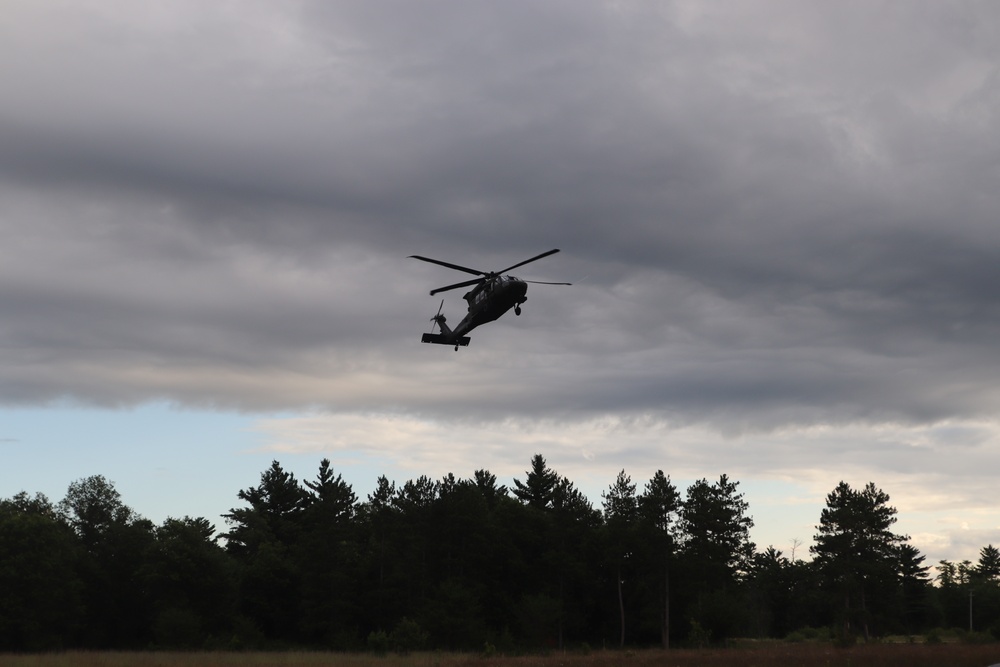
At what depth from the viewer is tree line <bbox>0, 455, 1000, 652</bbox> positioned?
76.8 metres

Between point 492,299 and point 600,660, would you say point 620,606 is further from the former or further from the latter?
point 492,299

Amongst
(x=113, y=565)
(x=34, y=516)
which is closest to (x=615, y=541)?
(x=113, y=565)

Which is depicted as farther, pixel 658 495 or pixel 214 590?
pixel 658 495

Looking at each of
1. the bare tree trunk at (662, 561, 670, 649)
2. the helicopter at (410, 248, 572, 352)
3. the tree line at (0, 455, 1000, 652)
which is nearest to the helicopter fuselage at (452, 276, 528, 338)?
the helicopter at (410, 248, 572, 352)

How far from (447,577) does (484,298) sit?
150 ft

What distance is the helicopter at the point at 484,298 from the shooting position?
4204 cm

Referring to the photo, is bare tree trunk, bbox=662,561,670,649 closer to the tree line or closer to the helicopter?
the tree line

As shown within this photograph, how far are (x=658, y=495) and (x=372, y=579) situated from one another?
1090 inches

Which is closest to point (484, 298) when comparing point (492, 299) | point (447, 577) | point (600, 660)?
point (492, 299)

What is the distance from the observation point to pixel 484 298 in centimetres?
4391

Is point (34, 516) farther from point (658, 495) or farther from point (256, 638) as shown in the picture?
point (658, 495)

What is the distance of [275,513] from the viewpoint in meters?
126

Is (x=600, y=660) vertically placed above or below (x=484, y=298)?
below

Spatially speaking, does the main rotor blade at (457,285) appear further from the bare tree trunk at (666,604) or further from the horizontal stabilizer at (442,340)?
the bare tree trunk at (666,604)
